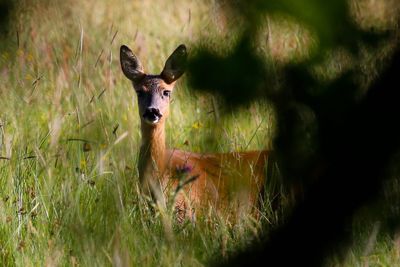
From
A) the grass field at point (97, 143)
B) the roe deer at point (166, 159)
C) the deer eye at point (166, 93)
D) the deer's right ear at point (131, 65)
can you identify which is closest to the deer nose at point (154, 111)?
the roe deer at point (166, 159)

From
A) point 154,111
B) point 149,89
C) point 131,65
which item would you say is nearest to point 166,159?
point 154,111

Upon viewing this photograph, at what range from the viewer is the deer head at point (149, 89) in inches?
228

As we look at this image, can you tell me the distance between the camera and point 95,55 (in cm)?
610

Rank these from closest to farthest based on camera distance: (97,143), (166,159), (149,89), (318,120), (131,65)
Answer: (318,120) → (97,143) → (166,159) → (149,89) → (131,65)

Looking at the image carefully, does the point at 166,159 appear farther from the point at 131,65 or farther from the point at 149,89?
the point at 131,65

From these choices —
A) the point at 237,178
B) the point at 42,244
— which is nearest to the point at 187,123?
the point at 42,244

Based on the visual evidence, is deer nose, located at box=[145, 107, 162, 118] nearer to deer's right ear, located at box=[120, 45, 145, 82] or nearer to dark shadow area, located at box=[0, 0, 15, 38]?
deer's right ear, located at box=[120, 45, 145, 82]

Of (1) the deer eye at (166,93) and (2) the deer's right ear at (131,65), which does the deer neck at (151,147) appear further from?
(2) the deer's right ear at (131,65)

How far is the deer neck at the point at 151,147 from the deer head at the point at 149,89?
0.13 ft

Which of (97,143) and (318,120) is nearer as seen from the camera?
(318,120)

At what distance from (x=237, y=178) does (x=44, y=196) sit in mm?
2855

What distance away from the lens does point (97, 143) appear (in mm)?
2375

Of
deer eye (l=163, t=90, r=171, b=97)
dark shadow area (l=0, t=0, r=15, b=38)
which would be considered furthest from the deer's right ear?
dark shadow area (l=0, t=0, r=15, b=38)

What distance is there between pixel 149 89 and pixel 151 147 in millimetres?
574
